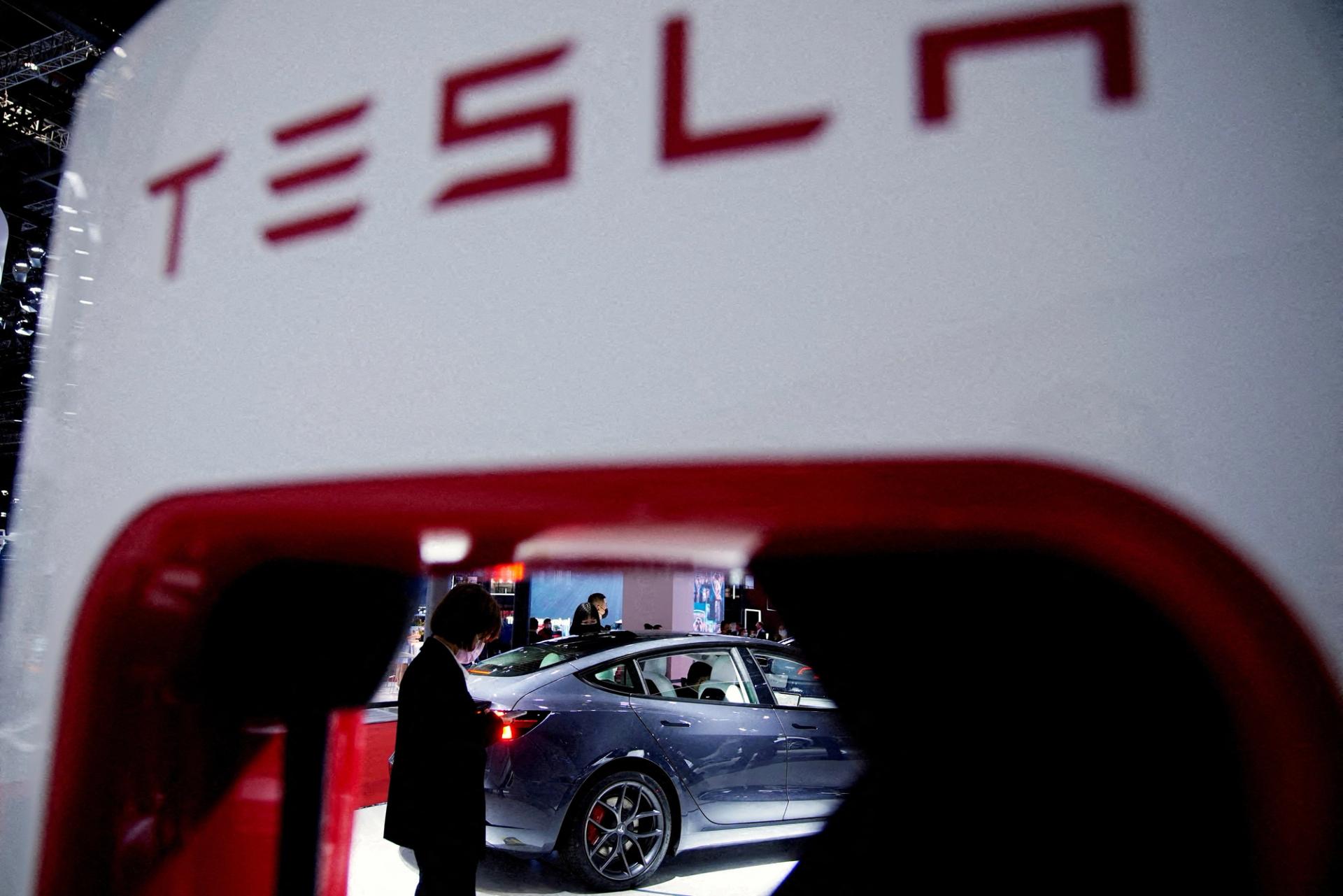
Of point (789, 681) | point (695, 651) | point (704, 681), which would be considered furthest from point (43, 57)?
point (789, 681)

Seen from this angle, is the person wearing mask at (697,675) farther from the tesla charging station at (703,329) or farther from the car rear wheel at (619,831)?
the tesla charging station at (703,329)

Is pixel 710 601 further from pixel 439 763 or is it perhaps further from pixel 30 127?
pixel 439 763

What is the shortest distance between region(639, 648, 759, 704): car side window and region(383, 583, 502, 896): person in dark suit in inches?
65.4

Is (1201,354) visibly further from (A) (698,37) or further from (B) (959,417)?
(A) (698,37)

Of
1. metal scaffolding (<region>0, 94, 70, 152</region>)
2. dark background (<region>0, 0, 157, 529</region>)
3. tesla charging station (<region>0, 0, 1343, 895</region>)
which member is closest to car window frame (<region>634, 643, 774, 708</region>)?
tesla charging station (<region>0, 0, 1343, 895</region>)

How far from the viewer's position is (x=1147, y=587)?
706 millimetres

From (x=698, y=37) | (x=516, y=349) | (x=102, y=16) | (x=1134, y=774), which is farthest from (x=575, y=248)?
(x=102, y=16)

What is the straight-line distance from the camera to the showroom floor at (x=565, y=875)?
3770mm

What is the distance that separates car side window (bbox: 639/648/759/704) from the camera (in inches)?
166

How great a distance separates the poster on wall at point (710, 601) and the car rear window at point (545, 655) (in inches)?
297

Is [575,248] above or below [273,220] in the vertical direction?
below

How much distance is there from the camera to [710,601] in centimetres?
1227

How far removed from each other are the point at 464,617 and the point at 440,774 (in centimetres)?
49

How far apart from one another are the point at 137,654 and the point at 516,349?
816 millimetres
